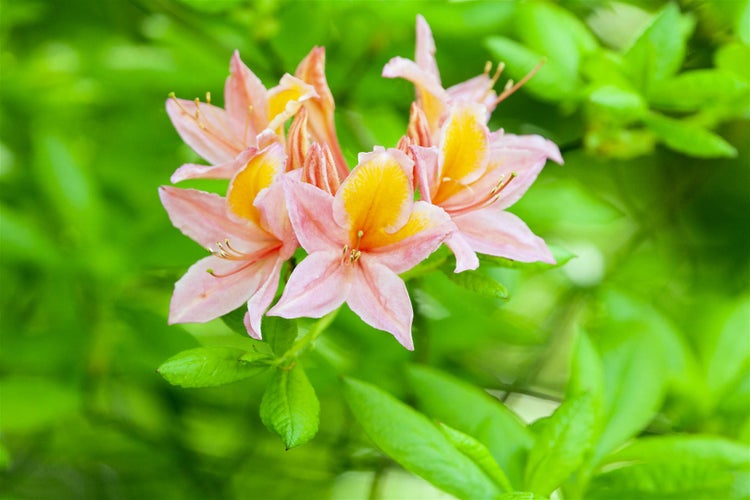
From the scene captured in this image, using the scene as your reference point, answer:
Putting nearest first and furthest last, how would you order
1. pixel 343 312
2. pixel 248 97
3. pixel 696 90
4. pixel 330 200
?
pixel 330 200 < pixel 248 97 < pixel 696 90 < pixel 343 312

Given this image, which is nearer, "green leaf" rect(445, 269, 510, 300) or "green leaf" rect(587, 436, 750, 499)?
"green leaf" rect(445, 269, 510, 300)

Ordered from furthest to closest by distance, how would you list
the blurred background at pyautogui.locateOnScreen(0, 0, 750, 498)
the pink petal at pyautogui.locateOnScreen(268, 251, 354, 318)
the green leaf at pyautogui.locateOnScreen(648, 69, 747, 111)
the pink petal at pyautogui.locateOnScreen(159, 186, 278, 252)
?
the blurred background at pyautogui.locateOnScreen(0, 0, 750, 498), the green leaf at pyautogui.locateOnScreen(648, 69, 747, 111), the pink petal at pyautogui.locateOnScreen(159, 186, 278, 252), the pink petal at pyautogui.locateOnScreen(268, 251, 354, 318)

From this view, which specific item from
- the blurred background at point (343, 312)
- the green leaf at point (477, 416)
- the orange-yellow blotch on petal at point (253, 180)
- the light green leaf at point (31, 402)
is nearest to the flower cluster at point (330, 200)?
the orange-yellow blotch on petal at point (253, 180)

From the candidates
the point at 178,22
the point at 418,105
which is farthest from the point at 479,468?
the point at 178,22

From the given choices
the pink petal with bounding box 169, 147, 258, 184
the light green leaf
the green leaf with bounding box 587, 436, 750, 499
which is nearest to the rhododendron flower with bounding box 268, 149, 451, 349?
the pink petal with bounding box 169, 147, 258, 184

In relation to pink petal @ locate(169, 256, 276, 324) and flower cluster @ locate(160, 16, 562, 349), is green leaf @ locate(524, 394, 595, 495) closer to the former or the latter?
flower cluster @ locate(160, 16, 562, 349)

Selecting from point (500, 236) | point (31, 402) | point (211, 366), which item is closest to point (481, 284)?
point (500, 236)

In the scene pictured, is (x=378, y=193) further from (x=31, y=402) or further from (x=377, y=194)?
(x=31, y=402)
